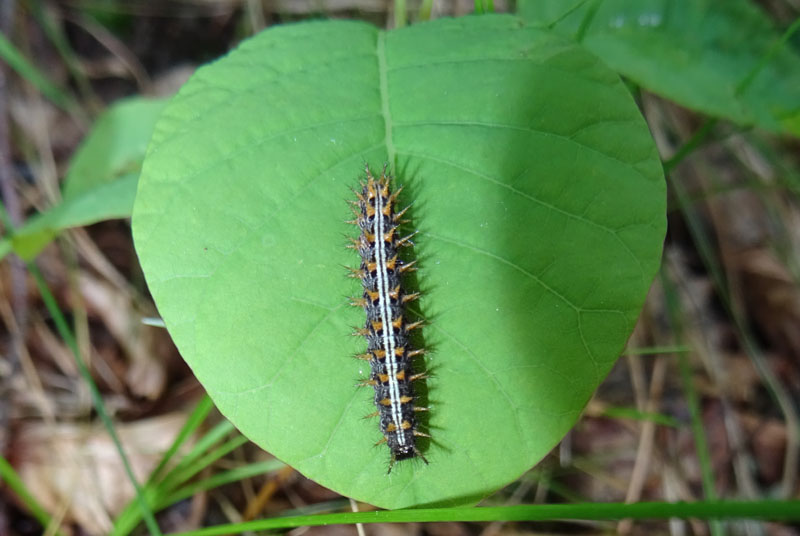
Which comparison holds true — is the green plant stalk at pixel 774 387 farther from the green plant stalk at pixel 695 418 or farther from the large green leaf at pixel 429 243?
the large green leaf at pixel 429 243

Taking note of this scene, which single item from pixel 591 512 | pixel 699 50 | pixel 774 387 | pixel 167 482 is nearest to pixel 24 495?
pixel 167 482

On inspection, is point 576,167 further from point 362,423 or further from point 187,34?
point 187,34

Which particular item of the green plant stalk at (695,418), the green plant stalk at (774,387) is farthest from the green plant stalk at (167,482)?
the green plant stalk at (774,387)

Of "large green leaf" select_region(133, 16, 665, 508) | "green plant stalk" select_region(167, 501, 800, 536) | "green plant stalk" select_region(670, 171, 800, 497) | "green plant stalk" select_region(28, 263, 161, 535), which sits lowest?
"green plant stalk" select_region(670, 171, 800, 497)

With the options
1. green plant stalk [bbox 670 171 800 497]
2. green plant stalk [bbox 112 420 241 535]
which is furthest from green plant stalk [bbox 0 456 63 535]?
green plant stalk [bbox 670 171 800 497]

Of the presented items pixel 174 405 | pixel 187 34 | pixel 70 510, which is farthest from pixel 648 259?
pixel 187 34

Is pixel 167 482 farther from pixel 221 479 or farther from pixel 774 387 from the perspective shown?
pixel 774 387

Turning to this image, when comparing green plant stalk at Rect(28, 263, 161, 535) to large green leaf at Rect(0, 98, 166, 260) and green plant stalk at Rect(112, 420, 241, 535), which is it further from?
large green leaf at Rect(0, 98, 166, 260)

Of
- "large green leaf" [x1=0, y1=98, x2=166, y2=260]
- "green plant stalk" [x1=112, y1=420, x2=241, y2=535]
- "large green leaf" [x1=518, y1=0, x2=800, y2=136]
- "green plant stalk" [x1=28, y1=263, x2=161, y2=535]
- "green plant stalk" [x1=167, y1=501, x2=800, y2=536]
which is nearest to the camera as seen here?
"green plant stalk" [x1=167, y1=501, x2=800, y2=536]
